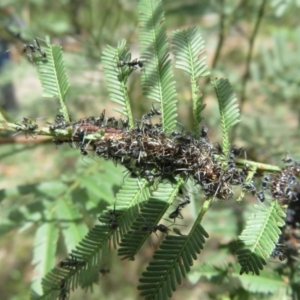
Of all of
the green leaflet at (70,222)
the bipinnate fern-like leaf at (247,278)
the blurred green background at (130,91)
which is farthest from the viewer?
the blurred green background at (130,91)

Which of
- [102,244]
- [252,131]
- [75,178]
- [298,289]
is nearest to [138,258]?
[252,131]

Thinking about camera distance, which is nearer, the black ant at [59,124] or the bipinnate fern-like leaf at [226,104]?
the black ant at [59,124]

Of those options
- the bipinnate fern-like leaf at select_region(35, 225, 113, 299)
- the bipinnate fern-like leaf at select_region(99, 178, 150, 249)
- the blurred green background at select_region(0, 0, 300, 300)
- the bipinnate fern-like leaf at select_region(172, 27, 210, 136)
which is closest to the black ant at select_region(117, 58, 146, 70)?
the bipinnate fern-like leaf at select_region(172, 27, 210, 136)

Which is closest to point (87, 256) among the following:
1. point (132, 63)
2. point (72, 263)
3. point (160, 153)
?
point (72, 263)

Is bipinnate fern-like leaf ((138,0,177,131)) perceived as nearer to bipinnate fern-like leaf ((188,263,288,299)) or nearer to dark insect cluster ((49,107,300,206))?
dark insect cluster ((49,107,300,206))

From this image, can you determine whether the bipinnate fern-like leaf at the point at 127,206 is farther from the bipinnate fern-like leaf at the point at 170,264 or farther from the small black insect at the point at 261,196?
the small black insect at the point at 261,196

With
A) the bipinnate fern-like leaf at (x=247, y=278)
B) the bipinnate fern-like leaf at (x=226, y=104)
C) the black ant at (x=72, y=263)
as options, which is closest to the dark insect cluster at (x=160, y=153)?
the bipinnate fern-like leaf at (x=226, y=104)
